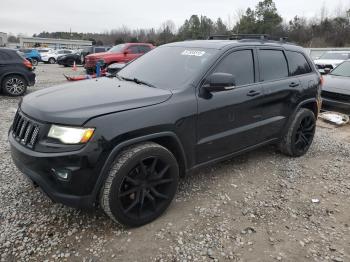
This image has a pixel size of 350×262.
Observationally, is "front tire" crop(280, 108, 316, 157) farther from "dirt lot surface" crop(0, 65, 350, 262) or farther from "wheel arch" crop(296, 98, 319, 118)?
"dirt lot surface" crop(0, 65, 350, 262)

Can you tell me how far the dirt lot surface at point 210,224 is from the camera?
2.66 meters

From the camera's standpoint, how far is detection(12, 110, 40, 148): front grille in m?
2.62

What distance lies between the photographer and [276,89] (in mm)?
4117

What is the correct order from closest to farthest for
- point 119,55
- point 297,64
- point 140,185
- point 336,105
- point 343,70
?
1. point 140,185
2. point 297,64
3. point 336,105
4. point 343,70
5. point 119,55

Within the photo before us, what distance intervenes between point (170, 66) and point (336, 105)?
5644 millimetres

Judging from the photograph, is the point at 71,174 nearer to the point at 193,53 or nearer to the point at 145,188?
the point at 145,188

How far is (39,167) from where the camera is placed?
2.54 meters

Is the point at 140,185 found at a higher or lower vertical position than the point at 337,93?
lower

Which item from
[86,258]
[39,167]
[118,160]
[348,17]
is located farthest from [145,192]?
[348,17]

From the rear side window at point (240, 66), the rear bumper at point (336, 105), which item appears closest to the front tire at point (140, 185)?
the rear side window at point (240, 66)

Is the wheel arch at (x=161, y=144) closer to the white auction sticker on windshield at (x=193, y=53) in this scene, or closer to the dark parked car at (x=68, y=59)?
the white auction sticker on windshield at (x=193, y=53)

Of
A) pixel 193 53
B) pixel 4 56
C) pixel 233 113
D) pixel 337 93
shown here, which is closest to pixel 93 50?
pixel 4 56

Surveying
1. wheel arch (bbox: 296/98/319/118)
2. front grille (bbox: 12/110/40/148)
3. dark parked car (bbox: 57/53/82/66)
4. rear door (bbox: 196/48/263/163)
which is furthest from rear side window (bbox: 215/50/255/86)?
dark parked car (bbox: 57/53/82/66)

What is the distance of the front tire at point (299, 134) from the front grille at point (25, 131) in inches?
136
